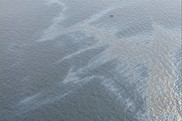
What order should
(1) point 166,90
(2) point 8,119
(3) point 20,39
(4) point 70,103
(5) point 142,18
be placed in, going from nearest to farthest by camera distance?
(2) point 8,119, (4) point 70,103, (1) point 166,90, (3) point 20,39, (5) point 142,18

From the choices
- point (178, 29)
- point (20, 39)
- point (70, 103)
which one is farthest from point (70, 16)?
point (70, 103)

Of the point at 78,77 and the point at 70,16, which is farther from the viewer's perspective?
the point at 70,16

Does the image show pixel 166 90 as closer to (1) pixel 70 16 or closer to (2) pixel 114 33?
(2) pixel 114 33

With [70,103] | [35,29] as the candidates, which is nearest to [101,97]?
[70,103]

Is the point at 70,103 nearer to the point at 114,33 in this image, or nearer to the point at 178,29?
the point at 114,33

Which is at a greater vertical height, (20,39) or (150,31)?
(20,39)

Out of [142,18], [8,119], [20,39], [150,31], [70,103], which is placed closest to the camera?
[8,119]
